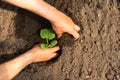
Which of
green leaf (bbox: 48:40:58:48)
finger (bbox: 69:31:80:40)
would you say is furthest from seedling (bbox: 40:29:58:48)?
finger (bbox: 69:31:80:40)

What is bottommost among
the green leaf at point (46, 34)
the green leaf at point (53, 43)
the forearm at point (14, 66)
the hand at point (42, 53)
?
the forearm at point (14, 66)

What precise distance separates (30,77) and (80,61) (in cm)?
30

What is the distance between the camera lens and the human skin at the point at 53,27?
5.37ft

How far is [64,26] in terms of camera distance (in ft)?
5.59

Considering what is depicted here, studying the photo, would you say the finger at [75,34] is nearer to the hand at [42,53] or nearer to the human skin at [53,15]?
the human skin at [53,15]

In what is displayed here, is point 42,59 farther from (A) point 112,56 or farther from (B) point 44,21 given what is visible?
(A) point 112,56

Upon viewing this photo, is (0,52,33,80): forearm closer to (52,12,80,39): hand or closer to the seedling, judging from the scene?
the seedling

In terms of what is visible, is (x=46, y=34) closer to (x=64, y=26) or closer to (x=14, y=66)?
(x=64, y=26)

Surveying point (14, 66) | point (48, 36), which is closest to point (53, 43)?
point (48, 36)

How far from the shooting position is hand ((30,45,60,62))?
5.74 feet

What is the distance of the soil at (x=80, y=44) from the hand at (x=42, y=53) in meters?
0.04

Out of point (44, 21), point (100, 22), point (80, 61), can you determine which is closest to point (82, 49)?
point (80, 61)

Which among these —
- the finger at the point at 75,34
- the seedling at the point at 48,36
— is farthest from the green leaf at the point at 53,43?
the finger at the point at 75,34

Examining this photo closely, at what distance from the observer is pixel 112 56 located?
166 cm
